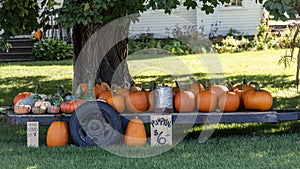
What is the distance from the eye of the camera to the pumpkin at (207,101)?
21.6 ft

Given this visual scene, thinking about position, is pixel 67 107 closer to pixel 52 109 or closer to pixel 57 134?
pixel 52 109

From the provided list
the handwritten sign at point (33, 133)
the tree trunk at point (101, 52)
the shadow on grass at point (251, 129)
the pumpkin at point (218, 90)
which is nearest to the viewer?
the handwritten sign at point (33, 133)

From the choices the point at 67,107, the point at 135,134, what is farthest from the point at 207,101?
the point at 67,107

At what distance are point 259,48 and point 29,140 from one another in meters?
13.0

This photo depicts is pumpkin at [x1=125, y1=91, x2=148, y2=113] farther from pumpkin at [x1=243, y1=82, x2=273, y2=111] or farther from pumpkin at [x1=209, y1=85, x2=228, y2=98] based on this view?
pumpkin at [x1=243, y1=82, x2=273, y2=111]

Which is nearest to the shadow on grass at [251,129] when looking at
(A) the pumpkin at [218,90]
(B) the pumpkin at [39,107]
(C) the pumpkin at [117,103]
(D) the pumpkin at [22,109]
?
(A) the pumpkin at [218,90]

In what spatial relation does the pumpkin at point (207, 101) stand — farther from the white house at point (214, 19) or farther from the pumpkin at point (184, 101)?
the white house at point (214, 19)

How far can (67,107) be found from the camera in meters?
6.63

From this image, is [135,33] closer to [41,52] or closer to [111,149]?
[41,52]

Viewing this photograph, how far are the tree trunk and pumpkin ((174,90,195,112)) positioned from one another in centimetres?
181

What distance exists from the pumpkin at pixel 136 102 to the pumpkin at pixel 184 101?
34 cm

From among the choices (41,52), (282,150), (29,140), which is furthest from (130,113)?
(41,52)

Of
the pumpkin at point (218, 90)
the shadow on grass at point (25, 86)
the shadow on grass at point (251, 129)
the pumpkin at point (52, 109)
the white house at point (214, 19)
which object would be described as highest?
the white house at point (214, 19)

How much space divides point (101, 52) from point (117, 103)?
2.07 metres
